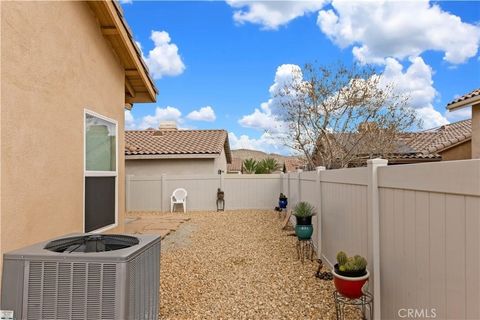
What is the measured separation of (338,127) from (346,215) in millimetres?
10429

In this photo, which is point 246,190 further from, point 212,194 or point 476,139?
point 476,139

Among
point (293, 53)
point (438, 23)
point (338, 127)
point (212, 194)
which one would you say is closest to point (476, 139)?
point (438, 23)

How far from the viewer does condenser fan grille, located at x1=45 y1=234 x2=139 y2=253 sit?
3.08 m

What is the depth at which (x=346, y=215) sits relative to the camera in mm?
4488

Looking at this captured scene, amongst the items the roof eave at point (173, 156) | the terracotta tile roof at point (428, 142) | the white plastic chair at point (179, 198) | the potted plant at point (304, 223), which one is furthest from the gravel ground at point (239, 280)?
the terracotta tile roof at point (428, 142)

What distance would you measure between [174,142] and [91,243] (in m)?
14.9

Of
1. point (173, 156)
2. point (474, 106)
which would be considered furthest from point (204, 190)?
point (474, 106)

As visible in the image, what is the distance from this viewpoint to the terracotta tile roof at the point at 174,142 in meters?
16.1

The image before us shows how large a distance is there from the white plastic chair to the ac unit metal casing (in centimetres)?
1187

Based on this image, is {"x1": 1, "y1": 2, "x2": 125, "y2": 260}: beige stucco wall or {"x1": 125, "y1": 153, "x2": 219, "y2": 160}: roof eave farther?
{"x1": 125, "y1": 153, "x2": 219, "y2": 160}: roof eave

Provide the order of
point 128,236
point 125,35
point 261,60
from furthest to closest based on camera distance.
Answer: point 261,60 → point 125,35 → point 128,236

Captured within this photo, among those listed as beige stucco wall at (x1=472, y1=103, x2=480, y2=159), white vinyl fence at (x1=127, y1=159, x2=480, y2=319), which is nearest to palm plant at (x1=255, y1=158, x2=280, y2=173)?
beige stucco wall at (x1=472, y1=103, x2=480, y2=159)

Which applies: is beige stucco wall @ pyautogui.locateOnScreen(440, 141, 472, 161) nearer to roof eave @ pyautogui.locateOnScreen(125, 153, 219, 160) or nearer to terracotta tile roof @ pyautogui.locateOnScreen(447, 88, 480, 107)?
terracotta tile roof @ pyautogui.locateOnScreen(447, 88, 480, 107)

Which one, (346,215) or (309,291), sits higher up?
(346,215)
